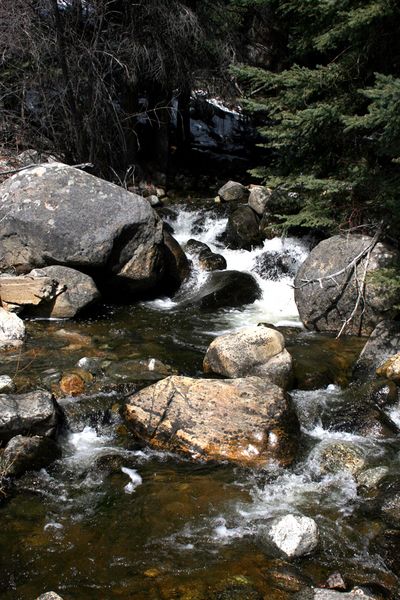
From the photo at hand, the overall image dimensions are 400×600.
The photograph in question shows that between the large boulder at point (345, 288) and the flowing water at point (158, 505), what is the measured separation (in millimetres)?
807

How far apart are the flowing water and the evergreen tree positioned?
2527mm

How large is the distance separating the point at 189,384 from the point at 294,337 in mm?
2942

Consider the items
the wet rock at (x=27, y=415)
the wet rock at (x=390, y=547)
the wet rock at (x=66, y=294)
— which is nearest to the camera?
the wet rock at (x=390, y=547)

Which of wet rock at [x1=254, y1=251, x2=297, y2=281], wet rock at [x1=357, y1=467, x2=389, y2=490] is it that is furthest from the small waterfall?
wet rock at [x1=357, y1=467, x2=389, y2=490]

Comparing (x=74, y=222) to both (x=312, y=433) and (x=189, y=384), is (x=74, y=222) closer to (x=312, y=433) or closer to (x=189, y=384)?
(x=189, y=384)

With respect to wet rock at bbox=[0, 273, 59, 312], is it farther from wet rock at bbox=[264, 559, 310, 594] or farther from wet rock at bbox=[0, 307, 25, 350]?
wet rock at bbox=[264, 559, 310, 594]

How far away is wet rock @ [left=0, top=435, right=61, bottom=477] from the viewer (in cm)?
522

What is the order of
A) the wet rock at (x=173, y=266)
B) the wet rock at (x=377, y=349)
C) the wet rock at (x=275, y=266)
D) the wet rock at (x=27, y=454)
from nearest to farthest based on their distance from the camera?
the wet rock at (x=27, y=454) → the wet rock at (x=377, y=349) → the wet rock at (x=173, y=266) → the wet rock at (x=275, y=266)

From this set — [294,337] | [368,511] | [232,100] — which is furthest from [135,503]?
[232,100]

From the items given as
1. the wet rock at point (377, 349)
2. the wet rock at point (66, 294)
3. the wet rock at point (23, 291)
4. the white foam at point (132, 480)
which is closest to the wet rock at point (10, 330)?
the wet rock at point (23, 291)

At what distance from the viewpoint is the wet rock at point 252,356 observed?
6930mm

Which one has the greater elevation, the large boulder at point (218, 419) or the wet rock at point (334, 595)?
the wet rock at point (334, 595)

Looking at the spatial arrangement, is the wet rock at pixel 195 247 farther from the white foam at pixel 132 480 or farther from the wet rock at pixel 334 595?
the wet rock at pixel 334 595

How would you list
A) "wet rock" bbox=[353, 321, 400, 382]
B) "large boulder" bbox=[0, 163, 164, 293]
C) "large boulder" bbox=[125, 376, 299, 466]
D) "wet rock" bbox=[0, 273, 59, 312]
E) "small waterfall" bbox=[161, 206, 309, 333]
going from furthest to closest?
"small waterfall" bbox=[161, 206, 309, 333]
"large boulder" bbox=[0, 163, 164, 293]
"wet rock" bbox=[0, 273, 59, 312]
"wet rock" bbox=[353, 321, 400, 382]
"large boulder" bbox=[125, 376, 299, 466]
